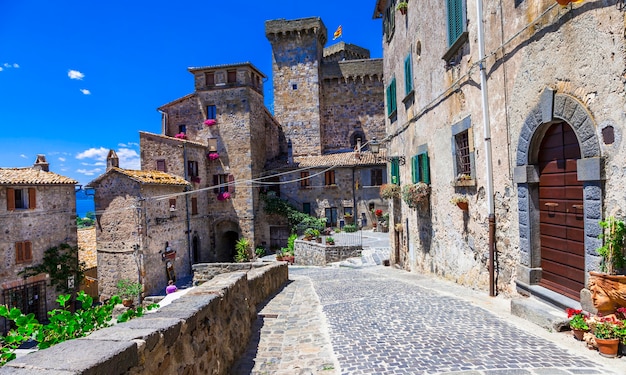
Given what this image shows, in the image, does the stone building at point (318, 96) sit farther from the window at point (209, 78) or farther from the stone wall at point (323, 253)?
the stone wall at point (323, 253)

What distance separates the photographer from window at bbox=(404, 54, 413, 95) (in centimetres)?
1318

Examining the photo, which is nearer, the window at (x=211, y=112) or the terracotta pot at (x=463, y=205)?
the terracotta pot at (x=463, y=205)

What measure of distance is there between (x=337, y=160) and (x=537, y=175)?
84.5ft

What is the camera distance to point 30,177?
20422 millimetres

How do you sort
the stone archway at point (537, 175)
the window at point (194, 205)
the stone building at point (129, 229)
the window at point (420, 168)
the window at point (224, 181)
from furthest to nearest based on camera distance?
1. the window at point (224, 181)
2. the window at point (194, 205)
3. the stone building at point (129, 229)
4. the window at point (420, 168)
5. the stone archway at point (537, 175)

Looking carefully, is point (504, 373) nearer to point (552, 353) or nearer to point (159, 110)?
point (552, 353)

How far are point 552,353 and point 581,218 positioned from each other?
2139 millimetres

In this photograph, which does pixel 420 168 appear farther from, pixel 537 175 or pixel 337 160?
pixel 337 160

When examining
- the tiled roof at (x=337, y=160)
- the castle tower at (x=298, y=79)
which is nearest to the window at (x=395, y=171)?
the tiled roof at (x=337, y=160)

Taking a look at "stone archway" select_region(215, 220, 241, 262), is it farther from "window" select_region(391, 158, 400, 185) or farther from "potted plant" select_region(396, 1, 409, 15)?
"potted plant" select_region(396, 1, 409, 15)

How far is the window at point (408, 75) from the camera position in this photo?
43.2 ft

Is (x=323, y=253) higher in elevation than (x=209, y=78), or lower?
lower

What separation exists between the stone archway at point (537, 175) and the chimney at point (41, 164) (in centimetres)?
2489

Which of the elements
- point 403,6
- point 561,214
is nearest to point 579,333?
point 561,214
